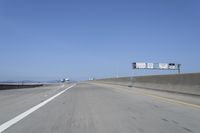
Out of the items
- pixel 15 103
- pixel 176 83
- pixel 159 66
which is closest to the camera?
pixel 15 103

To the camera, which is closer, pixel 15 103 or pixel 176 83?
pixel 15 103

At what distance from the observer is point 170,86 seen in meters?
23.7

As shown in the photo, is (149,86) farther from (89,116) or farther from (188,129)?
(188,129)

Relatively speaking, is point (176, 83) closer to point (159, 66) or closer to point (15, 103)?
point (15, 103)

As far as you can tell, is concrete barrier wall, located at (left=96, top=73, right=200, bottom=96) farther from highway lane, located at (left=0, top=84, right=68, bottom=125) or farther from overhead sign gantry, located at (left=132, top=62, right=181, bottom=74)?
overhead sign gantry, located at (left=132, top=62, right=181, bottom=74)

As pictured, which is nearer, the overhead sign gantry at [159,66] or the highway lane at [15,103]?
the highway lane at [15,103]

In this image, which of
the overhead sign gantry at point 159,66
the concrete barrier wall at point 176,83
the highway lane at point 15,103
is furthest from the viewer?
the overhead sign gantry at point 159,66

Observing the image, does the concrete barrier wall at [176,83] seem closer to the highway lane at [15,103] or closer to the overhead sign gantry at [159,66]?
the highway lane at [15,103]

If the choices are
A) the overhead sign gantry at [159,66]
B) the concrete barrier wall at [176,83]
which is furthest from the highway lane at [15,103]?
the overhead sign gantry at [159,66]

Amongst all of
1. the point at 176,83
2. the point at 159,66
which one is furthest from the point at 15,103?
the point at 159,66

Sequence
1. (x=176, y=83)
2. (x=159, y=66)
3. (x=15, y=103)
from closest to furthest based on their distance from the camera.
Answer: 1. (x=15, y=103)
2. (x=176, y=83)
3. (x=159, y=66)

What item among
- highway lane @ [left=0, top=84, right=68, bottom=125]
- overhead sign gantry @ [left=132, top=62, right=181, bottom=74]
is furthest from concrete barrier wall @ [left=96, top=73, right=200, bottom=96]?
overhead sign gantry @ [left=132, top=62, right=181, bottom=74]

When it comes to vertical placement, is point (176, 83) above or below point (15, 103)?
above

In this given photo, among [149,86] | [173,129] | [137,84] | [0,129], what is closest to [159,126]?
[173,129]
